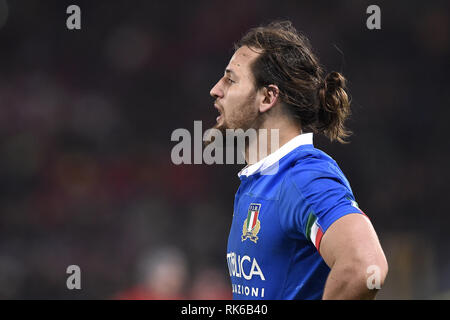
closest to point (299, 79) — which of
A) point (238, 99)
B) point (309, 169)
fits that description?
point (238, 99)

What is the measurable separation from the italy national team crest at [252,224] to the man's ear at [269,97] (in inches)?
19.3

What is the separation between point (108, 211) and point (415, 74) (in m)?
4.62

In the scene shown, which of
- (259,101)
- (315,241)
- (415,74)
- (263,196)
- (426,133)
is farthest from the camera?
(415,74)

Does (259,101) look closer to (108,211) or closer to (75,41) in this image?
(108,211)

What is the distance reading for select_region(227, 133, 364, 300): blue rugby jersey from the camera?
203cm

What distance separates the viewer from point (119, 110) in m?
8.28

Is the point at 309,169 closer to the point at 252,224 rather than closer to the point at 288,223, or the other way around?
the point at 288,223

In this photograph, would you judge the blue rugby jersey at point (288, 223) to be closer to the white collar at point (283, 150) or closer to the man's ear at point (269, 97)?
the white collar at point (283, 150)

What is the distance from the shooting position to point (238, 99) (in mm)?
2674

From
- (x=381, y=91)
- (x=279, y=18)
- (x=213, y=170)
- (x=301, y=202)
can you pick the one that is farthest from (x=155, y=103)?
(x=301, y=202)

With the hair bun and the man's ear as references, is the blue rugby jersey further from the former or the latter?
the hair bun

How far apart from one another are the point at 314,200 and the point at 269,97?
2.62 feet

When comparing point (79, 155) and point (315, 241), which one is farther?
point (79, 155)

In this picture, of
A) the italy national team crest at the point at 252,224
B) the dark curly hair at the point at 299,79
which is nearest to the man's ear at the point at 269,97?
the dark curly hair at the point at 299,79
